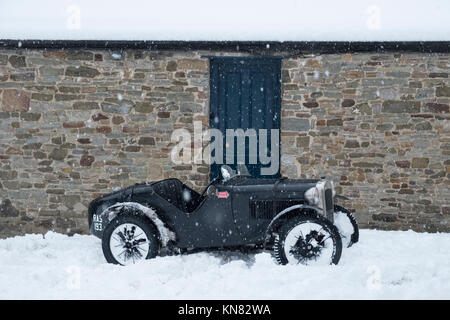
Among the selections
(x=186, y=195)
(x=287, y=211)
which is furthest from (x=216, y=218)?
(x=287, y=211)

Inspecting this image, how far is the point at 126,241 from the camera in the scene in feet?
19.2

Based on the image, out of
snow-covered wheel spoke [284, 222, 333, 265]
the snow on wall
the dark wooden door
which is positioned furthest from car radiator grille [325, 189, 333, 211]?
the snow on wall

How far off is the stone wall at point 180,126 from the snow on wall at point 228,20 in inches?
13.0

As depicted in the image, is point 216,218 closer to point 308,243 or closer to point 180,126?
point 308,243

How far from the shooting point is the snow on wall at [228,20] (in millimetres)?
7680

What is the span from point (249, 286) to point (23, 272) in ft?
8.64

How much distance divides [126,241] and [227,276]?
1.35m

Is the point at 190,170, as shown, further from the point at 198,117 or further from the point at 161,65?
the point at 161,65

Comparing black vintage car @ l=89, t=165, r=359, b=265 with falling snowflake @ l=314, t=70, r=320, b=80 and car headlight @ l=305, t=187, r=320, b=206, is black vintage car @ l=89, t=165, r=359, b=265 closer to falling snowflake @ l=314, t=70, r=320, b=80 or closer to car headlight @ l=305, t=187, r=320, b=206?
car headlight @ l=305, t=187, r=320, b=206

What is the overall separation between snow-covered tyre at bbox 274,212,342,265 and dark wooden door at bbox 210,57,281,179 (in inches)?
101

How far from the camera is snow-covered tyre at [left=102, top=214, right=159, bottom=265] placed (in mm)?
5832

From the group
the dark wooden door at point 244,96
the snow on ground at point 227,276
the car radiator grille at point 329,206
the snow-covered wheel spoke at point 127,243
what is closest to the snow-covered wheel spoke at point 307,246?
the snow on ground at point 227,276

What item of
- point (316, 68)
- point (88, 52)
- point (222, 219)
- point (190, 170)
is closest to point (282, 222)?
point (222, 219)

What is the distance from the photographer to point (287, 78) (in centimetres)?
784
